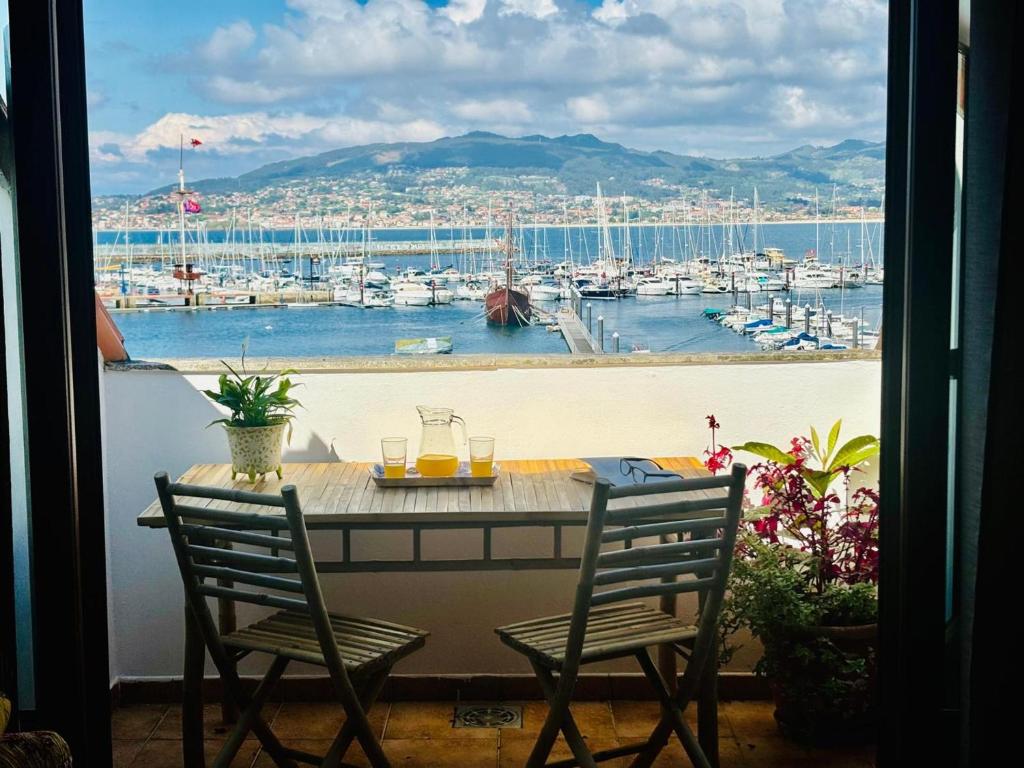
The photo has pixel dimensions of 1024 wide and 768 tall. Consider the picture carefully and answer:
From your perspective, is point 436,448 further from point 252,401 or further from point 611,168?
point 611,168

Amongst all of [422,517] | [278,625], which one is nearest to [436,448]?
[422,517]

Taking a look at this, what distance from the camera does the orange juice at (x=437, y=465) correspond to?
3109 mm

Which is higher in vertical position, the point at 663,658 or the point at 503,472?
the point at 503,472

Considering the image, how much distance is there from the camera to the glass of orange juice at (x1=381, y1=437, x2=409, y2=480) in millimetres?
3104

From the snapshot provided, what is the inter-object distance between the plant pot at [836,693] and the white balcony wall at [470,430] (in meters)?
0.43

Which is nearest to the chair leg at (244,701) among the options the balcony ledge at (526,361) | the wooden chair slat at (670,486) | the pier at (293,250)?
the wooden chair slat at (670,486)

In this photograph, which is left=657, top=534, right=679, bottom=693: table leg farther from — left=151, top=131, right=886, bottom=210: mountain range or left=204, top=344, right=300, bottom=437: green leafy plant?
left=151, top=131, right=886, bottom=210: mountain range

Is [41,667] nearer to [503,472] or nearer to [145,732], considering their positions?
[145,732]

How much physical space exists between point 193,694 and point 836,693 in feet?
5.55

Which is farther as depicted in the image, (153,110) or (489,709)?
(153,110)

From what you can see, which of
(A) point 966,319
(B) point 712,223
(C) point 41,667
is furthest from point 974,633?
(B) point 712,223

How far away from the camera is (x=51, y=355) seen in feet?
7.36

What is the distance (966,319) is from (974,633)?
2.02 ft

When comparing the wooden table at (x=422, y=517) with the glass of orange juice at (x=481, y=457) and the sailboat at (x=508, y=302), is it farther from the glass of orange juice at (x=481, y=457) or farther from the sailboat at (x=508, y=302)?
the sailboat at (x=508, y=302)
